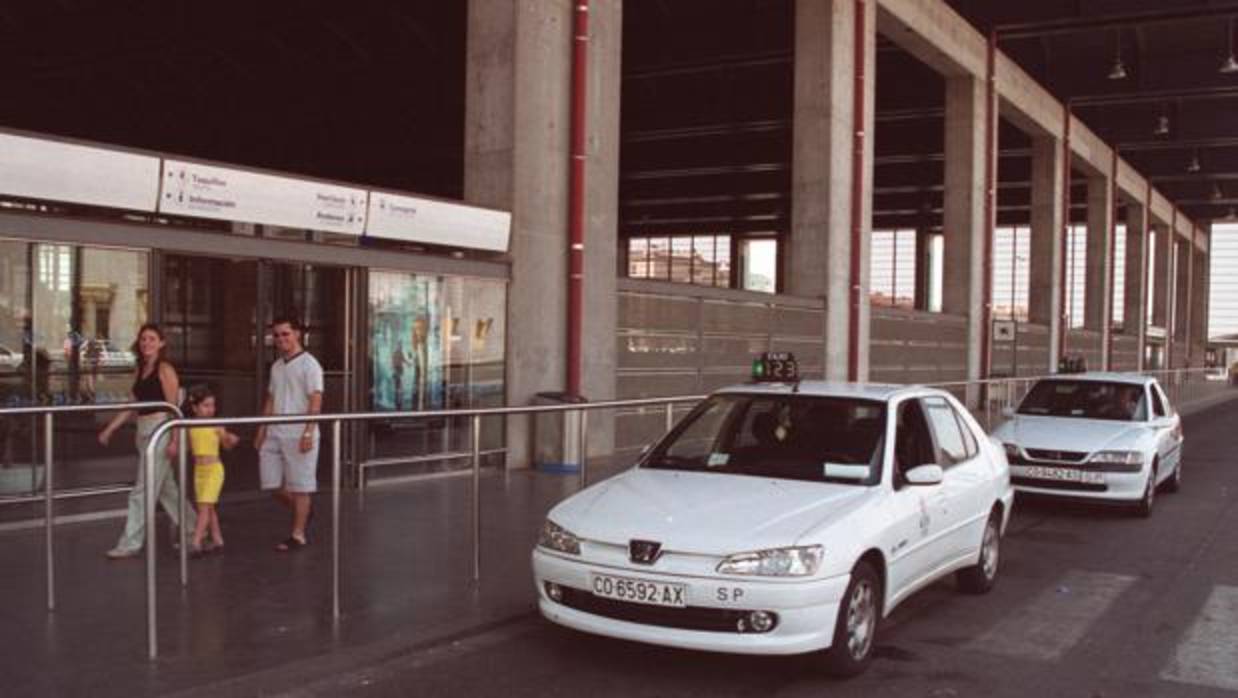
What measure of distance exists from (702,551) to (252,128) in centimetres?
2816

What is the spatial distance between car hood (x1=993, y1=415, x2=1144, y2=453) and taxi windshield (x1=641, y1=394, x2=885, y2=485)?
5535 mm

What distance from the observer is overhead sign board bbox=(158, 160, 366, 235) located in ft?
31.0

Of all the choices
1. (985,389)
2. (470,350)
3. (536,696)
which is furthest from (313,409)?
(985,389)

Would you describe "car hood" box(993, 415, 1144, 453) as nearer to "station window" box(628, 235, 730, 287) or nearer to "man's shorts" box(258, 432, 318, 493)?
"man's shorts" box(258, 432, 318, 493)

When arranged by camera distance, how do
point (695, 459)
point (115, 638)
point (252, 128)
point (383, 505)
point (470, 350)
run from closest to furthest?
point (115, 638) < point (695, 459) < point (383, 505) < point (470, 350) < point (252, 128)

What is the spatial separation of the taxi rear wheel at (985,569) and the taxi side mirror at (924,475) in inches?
56.8

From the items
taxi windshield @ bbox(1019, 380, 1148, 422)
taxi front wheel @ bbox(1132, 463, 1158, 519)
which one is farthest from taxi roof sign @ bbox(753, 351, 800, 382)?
taxi front wheel @ bbox(1132, 463, 1158, 519)

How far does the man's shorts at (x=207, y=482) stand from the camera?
25.0ft

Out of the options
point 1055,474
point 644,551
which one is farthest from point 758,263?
point 644,551

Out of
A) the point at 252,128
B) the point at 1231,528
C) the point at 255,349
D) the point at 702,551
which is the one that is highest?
the point at 252,128

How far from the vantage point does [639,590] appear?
5.22 meters

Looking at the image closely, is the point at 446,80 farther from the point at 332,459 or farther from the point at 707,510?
the point at 707,510

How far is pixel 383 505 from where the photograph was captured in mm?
9938

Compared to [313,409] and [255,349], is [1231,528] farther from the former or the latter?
[255,349]
